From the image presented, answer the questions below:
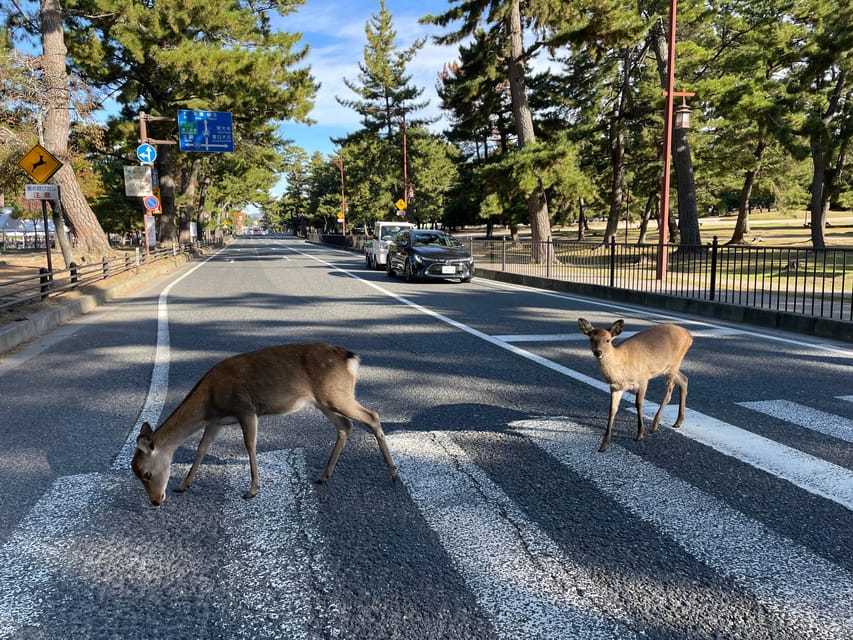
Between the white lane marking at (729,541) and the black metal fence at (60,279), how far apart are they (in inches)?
372

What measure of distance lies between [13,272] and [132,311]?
12917 mm

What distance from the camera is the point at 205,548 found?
10.3ft

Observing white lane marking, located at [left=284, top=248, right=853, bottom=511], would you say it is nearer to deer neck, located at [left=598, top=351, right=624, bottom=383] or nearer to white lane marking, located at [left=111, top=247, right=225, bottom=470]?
deer neck, located at [left=598, top=351, right=624, bottom=383]

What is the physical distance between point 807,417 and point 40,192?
48.2 ft

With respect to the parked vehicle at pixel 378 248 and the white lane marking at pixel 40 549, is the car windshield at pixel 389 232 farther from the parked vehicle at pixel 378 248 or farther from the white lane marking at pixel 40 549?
the white lane marking at pixel 40 549

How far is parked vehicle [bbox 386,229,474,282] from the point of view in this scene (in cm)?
1853

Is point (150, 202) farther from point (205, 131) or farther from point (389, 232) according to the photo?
point (389, 232)

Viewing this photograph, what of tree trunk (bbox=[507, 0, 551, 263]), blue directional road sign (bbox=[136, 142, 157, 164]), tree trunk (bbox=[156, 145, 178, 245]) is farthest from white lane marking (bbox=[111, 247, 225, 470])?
tree trunk (bbox=[156, 145, 178, 245])

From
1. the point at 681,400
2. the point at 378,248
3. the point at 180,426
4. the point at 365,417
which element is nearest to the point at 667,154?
the point at 378,248

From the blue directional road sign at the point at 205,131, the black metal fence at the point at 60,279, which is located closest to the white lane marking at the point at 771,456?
the black metal fence at the point at 60,279

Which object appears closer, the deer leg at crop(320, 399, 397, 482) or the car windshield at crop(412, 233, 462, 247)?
the deer leg at crop(320, 399, 397, 482)

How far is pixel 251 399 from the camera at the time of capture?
11.5 feet

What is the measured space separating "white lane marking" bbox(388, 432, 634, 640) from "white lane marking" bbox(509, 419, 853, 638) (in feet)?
2.20

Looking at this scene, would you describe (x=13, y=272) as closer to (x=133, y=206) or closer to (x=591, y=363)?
(x=591, y=363)
